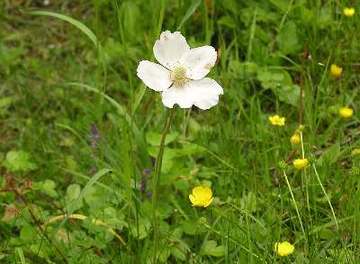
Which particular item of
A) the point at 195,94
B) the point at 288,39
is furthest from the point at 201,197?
the point at 288,39

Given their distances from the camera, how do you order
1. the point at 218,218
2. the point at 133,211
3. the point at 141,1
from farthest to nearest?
the point at 141,1 < the point at 133,211 < the point at 218,218

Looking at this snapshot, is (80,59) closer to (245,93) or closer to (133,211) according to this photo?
(245,93)

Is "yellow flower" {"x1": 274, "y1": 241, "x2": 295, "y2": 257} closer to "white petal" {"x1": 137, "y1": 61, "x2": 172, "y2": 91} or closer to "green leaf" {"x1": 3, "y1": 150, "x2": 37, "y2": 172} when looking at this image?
"white petal" {"x1": 137, "y1": 61, "x2": 172, "y2": 91}

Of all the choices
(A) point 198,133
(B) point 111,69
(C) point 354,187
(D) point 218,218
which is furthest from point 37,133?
(C) point 354,187

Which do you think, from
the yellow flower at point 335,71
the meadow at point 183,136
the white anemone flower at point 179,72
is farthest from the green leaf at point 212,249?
the yellow flower at point 335,71

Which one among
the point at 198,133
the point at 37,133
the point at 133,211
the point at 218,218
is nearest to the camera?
the point at 218,218

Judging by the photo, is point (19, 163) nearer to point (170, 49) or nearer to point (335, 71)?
point (170, 49)

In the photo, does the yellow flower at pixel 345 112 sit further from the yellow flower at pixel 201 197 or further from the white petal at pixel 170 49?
the white petal at pixel 170 49
